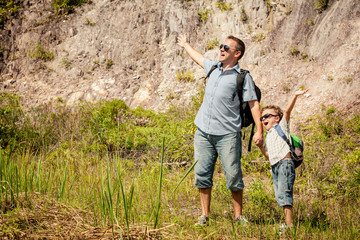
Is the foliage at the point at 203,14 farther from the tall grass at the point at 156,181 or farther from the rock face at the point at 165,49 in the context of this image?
the tall grass at the point at 156,181

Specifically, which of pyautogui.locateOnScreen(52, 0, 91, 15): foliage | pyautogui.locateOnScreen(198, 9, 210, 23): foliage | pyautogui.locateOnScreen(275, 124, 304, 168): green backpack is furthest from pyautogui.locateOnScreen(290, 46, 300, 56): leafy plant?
pyautogui.locateOnScreen(52, 0, 91, 15): foliage

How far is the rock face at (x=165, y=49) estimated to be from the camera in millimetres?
10648

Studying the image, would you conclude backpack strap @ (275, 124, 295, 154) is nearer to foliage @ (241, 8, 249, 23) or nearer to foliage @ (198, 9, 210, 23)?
foliage @ (241, 8, 249, 23)

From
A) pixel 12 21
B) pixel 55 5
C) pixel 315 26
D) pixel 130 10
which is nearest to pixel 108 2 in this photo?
pixel 130 10

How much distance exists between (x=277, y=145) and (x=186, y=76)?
10.9 metres

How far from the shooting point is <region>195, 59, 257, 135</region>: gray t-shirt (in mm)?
3557

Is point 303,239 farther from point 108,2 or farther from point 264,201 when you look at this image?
point 108,2

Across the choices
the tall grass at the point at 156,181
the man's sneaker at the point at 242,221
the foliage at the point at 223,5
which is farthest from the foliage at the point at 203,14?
A: the man's sneaker at the point at 242,221

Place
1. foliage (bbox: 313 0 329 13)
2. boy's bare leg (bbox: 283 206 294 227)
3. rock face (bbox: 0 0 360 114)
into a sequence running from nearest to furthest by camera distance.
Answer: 1. boy's bare leg (bbox: 283 206 294 227)
2. rock face (bbox: 0 0 360 114)
3. foliage (bbox: 313 0 329 13)

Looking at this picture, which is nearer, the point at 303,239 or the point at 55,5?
the point at 303,239

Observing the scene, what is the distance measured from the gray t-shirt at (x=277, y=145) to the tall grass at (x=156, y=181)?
22.3 inches

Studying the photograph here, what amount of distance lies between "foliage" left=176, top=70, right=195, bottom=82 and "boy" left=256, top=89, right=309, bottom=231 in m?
10.4

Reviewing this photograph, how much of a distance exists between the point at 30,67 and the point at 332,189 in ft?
52.7

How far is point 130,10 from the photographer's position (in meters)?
17.1
